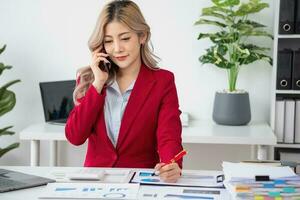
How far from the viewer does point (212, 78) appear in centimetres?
311

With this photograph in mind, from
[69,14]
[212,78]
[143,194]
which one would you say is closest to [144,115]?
[143,194]

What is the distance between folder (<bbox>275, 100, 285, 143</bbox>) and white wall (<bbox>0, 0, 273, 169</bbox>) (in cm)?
26

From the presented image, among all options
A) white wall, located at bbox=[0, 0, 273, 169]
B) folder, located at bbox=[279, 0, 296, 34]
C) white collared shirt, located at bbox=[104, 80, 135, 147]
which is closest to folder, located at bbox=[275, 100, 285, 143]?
white wall, located at bbox=[0, 0, 273, 169]

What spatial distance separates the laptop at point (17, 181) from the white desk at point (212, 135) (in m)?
1.16

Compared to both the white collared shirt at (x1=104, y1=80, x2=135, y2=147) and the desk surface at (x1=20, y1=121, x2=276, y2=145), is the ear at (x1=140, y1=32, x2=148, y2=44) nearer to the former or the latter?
the white collared shirt at (x1=104, y1=80, x2=135, y2=147)

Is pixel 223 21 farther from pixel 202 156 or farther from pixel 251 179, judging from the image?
pixel 251 179

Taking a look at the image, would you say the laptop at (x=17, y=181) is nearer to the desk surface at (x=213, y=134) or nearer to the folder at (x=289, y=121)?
the desk surface at (x=213, y=134)

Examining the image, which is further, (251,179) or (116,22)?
(116,22)

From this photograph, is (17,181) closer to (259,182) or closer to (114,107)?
(114,107)

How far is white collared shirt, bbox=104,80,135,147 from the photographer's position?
175 cm

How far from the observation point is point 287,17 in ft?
9.02

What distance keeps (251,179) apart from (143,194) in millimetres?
311

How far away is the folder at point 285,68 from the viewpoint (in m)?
2.78

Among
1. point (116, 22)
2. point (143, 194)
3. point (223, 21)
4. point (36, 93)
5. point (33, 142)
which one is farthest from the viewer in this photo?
point (36, 93)
